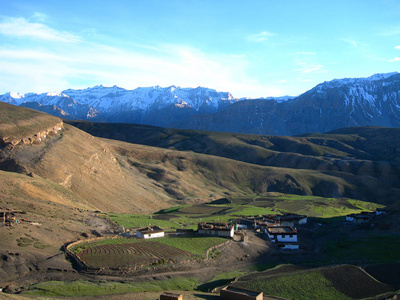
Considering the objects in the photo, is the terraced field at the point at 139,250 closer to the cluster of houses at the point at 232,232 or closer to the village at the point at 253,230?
the cluster of houses at the point at 232,232

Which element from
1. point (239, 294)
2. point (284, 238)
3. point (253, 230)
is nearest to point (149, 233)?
point (253, 230)

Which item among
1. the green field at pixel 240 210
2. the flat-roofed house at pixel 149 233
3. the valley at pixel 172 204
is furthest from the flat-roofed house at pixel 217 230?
the flat-roofed house at pixel 149 233

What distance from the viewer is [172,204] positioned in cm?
10294

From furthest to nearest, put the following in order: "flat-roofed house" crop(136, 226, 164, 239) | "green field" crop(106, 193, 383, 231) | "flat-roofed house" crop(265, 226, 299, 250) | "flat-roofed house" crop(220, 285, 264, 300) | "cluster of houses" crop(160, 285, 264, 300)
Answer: "green field" crop(106, 193, 383, 231) → "flat-roofed house" crop(265, 226, 299, 250) → "flat-roofed house" crop(136, 226, 164, 239) → "flat-roofed house" crop(220, 285, 264, 300) → "cluster of houses" crop(160, 285, 264, 300)

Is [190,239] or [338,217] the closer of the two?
[190,239]

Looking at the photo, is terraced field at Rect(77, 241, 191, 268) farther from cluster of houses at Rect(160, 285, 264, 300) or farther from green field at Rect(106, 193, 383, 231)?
green field at Rect(106, 193, 383, 231)

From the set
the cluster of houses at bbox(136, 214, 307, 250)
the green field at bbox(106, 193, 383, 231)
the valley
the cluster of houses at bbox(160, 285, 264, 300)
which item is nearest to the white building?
the cluster of houses at bbox(136, 214, 307, 250)

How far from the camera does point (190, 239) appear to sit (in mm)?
56312

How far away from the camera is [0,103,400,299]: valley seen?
135 feet

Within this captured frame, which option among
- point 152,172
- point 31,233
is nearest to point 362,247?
point 31,233

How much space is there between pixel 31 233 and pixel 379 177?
414ft

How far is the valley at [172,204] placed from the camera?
41094 mm

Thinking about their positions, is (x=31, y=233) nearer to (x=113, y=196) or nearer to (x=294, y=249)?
(x=294, y=249)

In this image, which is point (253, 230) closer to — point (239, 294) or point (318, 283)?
point (318, 283)
